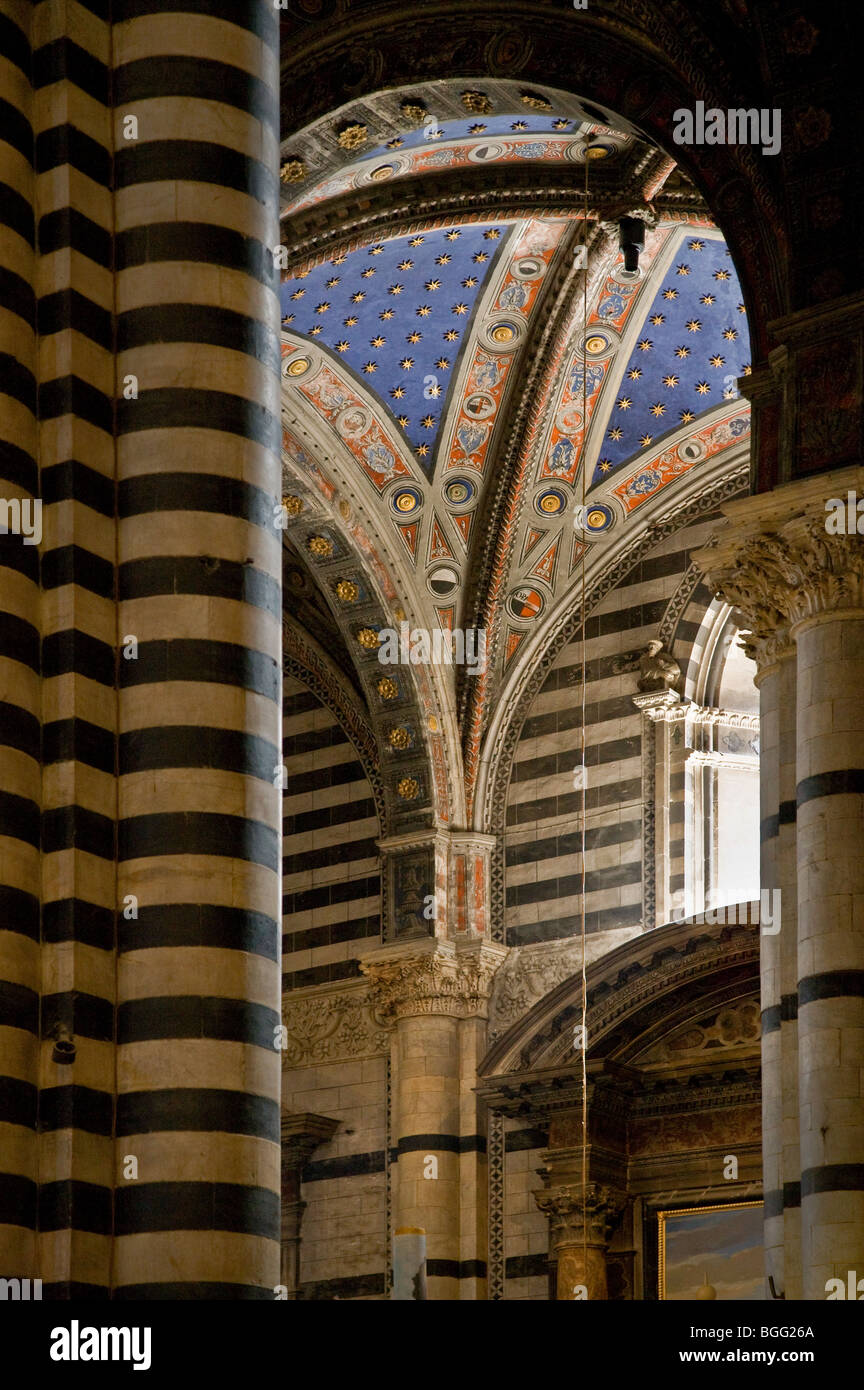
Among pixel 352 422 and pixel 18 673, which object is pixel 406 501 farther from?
pixel 18 673

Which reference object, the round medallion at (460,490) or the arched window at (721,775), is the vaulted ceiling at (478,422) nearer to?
the round medallion at (460,490)

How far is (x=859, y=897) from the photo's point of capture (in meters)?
10.9

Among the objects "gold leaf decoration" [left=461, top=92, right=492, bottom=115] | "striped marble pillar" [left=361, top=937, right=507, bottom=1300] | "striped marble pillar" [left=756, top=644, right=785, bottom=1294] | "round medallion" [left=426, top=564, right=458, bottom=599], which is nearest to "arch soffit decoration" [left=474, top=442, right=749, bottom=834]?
"round medallion" [left=426, top=564, right=458, bottom=599]

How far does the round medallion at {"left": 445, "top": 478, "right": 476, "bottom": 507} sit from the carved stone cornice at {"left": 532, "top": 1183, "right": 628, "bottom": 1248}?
5851 millimetres

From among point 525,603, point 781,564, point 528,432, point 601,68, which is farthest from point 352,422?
point 781,564

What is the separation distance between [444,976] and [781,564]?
7.89 metres

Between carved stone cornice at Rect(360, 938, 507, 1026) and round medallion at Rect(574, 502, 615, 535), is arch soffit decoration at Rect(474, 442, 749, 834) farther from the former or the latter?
carved stone cornice at Rect(360, 938, 507, 1026)

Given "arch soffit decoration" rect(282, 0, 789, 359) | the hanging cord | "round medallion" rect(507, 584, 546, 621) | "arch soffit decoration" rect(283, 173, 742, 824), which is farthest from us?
"round medallion" rect(507, 584, 546, 621)

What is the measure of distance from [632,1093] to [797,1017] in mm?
6339

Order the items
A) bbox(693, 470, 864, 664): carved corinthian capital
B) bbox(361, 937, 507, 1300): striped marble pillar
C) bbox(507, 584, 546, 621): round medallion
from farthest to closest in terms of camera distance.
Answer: bbox(507, 584, 546, 621): round medallion
bbox(361, 937, 507, 1300): striped marble pillar
bbox(693, 470, 864, 664): carved corinthian capital

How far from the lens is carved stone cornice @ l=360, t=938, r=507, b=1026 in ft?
61.9

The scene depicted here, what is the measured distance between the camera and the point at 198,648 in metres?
8.64

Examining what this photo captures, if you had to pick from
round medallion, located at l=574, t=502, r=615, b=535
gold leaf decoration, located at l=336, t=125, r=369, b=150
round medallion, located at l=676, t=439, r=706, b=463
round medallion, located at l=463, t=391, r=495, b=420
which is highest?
round medallion, located at l=463, t=391, r=495, b=420
